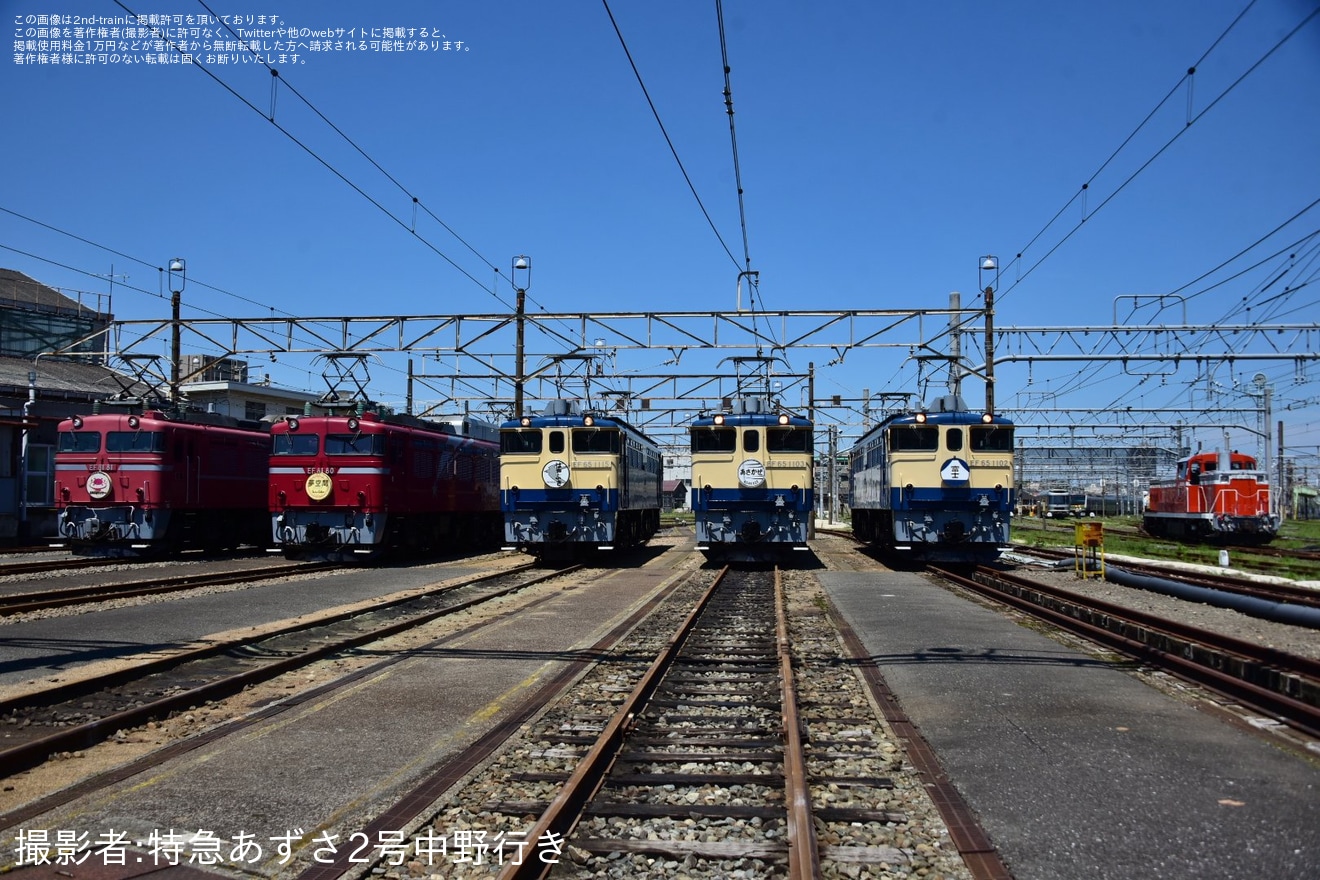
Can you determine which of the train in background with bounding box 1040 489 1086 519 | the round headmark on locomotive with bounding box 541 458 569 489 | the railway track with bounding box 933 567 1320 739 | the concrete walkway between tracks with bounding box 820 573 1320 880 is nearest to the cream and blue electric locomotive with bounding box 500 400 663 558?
the round headmark on locomotive with bounding box 541 458 569 489

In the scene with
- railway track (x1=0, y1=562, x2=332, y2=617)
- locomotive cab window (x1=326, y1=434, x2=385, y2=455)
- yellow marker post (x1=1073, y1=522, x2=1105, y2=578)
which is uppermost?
locomotive cab window (x1=326, y1=434, x2=385, y2=455)

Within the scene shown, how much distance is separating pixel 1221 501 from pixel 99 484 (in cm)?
3432

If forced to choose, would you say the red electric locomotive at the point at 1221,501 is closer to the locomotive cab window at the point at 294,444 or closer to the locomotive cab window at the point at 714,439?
the locomotive cab window at the point at 714,439

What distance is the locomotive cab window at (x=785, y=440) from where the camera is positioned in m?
21.3

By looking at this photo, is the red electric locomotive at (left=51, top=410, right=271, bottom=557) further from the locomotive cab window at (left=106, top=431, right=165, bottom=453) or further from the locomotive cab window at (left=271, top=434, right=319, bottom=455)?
the locomotive cab window at (left=271, top=434, right=319, bottom=455)

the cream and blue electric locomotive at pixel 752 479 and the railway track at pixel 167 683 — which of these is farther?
the cream and blue electric locomotive at pixel 752 479

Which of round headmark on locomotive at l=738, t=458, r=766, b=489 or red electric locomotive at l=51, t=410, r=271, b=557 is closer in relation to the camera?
round headmark on locomotive at l=738, t=458, r=766, b=489

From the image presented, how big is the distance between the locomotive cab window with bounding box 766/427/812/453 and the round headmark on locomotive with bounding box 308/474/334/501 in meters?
9.74

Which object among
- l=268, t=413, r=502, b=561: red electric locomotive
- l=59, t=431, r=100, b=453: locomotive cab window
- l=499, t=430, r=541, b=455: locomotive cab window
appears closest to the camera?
l=268, t=413, r=502, b=561: red electric locomotive

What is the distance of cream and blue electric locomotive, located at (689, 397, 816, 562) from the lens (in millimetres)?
21141

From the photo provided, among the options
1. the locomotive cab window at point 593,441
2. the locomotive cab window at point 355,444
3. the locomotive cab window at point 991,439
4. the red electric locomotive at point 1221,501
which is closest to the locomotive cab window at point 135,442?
the locomotive cab window at point 355,444

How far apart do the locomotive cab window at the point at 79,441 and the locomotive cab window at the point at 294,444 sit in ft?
13.1

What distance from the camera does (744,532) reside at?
2119 cm

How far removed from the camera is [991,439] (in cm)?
2069
